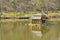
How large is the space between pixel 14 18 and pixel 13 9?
6474mm

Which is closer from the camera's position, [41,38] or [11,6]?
[41,38]

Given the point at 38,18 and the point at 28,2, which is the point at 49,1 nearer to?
the point at 28,2

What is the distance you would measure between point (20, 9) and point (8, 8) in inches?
70.1

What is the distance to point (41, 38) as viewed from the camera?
14086 mm

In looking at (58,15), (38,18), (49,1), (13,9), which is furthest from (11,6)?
(38,18)

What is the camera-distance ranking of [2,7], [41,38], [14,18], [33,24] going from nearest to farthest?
[41,38] → [33,24] → [14,18] → [2,7]

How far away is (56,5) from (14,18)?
→ 341 inches

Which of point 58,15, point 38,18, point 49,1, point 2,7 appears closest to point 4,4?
point 2,7

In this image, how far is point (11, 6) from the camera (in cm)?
3250

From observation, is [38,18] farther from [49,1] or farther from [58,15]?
[49,1]

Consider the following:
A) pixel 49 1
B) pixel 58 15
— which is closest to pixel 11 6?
pixel 49 1

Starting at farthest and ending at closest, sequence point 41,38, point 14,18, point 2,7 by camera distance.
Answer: point 2,7 < point 14,18 < point 41,38

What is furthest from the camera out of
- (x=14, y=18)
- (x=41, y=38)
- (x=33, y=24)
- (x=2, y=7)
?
(x=2, y=7)

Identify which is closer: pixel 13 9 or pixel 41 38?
pixel 41 38
